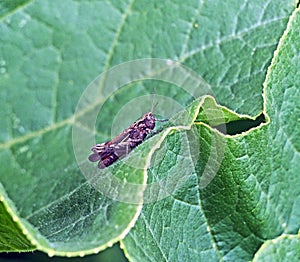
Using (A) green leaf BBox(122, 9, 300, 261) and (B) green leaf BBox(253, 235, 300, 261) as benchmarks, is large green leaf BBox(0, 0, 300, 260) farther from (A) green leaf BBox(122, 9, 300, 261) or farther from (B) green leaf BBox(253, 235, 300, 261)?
(B) green leaf BBox(253, 235, 300, 261)

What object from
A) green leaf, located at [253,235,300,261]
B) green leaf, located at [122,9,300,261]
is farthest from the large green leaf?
green leaf, located at [253,235,300,261]

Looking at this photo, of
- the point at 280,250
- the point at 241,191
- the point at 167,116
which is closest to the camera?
the point at 280,250

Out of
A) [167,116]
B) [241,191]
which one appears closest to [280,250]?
[241,191]

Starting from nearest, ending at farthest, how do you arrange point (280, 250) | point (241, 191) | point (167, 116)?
point (280, 250), point (241, 191), point (167, 116)

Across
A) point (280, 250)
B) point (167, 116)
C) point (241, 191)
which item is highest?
point (167, 116)

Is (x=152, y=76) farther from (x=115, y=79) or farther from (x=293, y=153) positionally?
(x=293, y=153)

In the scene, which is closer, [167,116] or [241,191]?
[241,191]

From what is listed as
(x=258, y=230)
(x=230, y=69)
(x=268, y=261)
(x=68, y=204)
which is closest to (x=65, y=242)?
(x=68, y=204)

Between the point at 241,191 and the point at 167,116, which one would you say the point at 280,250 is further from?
the point at 167,116

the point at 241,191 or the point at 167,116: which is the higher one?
the point at 167,116
